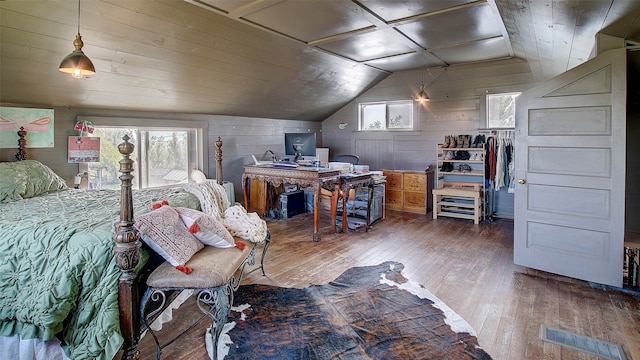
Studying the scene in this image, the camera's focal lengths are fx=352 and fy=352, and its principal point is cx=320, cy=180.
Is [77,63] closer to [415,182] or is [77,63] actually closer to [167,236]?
[167,236]

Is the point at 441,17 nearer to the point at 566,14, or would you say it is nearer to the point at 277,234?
the point at 566,14

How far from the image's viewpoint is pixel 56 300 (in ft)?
5.55

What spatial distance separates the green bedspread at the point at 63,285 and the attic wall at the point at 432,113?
220 inches

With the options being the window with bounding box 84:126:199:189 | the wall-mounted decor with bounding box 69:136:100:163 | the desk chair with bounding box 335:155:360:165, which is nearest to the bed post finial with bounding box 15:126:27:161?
the wall-mounted decor with bounding box 69:136:100:163

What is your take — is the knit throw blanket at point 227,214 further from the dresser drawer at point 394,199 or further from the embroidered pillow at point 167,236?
the dresser drawer at point 394,199

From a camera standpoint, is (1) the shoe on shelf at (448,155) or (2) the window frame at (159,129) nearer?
(2) the window frame at (159,129)

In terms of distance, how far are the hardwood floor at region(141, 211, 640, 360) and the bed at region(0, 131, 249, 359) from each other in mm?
507

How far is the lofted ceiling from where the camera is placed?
285 centimetres

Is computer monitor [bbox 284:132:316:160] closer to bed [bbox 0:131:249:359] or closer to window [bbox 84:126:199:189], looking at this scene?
window [bbox 84:126:199:189]

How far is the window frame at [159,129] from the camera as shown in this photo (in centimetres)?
431

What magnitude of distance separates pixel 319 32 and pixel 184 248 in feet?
9.94

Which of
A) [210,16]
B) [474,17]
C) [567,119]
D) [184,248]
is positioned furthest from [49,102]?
[567,119]

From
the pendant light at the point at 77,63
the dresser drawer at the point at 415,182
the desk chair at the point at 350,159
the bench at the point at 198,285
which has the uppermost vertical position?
the pendant light at the point at 77,63

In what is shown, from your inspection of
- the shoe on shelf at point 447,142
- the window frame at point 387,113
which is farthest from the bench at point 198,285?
the window frame at point 387,113
